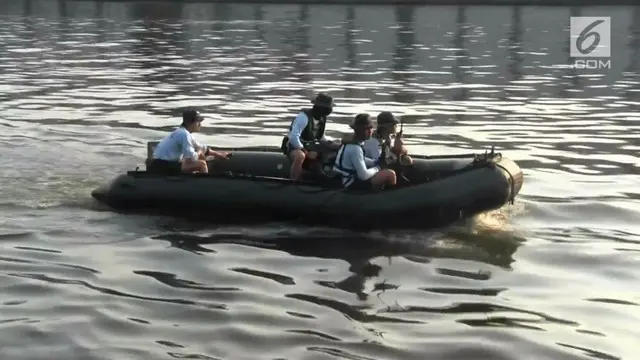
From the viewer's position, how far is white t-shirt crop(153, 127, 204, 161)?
42.9 feet

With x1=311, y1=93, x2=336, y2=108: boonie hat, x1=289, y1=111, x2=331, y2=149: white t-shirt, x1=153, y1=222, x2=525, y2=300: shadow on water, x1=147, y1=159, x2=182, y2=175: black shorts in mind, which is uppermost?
x1=311, y1=93, x2=336, y2=108: boonie hat

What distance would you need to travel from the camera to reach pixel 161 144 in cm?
1334

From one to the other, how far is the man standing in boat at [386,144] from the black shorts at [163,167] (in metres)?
2.43

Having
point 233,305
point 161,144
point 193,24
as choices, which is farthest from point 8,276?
point 193,24

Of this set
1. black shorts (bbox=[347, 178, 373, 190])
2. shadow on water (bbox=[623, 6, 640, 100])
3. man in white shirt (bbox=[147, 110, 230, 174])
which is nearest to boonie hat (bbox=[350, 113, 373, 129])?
black shorts (bbox=[347, 178, 373, 190])

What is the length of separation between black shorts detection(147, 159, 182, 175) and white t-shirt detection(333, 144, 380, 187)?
2138 mm

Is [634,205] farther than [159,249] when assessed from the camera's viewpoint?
Yes

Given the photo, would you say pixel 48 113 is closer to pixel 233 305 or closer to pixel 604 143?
pixel 604 143

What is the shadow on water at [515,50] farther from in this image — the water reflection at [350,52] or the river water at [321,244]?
the water reflection at [350,52]

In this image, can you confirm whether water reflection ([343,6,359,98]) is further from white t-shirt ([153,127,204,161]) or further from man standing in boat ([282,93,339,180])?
white t-shirt ([153,127,204,161])

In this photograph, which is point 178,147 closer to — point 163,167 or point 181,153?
point 181,153

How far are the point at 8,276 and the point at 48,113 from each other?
1208 cm

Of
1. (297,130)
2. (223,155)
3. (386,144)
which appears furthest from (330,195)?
(223,155)
